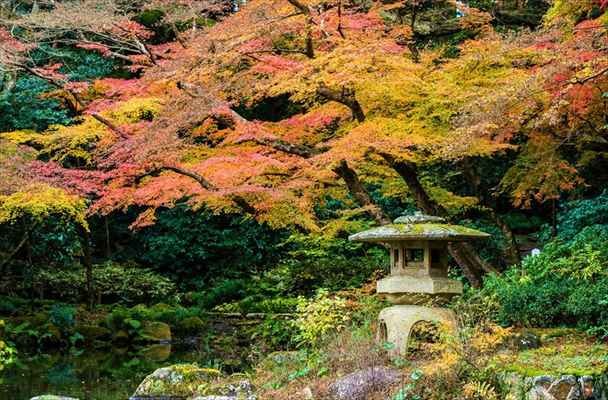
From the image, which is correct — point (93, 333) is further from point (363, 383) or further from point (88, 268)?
point (363, 383)

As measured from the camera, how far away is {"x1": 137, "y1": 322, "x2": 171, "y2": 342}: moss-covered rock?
14547 millimetres

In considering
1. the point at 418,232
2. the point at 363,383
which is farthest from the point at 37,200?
the point at 363,383

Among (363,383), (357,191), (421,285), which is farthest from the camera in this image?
(357,191)

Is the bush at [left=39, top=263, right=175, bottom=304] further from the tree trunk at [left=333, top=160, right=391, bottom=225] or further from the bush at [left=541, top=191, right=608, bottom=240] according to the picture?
the bush at [left=541, top=191, right=608, bottom=240]

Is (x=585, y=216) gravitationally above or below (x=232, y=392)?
above

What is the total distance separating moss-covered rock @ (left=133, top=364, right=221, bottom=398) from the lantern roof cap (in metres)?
2.15

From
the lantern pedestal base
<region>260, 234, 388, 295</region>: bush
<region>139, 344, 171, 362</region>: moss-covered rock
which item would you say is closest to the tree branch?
<region>260, 234, 388, 295</region>: bush

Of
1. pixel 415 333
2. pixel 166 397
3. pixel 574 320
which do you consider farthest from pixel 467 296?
pixel 166 397

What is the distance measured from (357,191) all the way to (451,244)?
66.0 inches

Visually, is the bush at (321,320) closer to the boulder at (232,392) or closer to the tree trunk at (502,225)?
the boulder at (232,392)

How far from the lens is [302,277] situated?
14.8 m

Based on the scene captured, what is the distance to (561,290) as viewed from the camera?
8367 mm

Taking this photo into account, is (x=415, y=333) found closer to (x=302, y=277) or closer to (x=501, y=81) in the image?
(x=501, y=81)

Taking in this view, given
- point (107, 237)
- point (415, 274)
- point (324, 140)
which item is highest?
point (324, 140)
